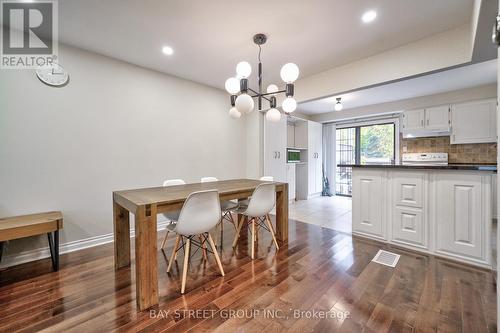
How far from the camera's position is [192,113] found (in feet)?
12.0

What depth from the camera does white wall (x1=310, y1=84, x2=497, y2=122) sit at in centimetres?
384

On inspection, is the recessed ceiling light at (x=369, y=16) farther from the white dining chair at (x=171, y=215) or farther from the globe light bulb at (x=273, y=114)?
the white dining chair at (x=171, y=215)

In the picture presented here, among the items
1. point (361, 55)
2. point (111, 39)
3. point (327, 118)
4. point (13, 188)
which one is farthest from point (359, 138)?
point (13, 188)

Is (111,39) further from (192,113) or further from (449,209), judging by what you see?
(449,209)

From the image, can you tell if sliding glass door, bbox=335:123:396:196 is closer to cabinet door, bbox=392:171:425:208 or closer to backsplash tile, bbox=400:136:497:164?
backsplash tile, bbox=400:136:497:164

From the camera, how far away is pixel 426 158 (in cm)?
445

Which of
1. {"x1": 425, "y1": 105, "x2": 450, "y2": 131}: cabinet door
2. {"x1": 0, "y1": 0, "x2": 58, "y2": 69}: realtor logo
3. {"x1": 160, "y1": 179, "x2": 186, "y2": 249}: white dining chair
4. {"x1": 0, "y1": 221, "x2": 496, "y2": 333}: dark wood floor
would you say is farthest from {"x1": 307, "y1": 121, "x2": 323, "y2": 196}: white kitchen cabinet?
{"x1": 0, "y1": 0, "x2": 58, "y2": 69}: realtor logo

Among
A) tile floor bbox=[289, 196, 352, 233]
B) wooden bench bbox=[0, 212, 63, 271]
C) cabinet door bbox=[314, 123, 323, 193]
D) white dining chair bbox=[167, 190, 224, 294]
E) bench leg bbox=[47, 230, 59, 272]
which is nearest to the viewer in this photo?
white dining chair bbox=[167, 190, 224, 294]

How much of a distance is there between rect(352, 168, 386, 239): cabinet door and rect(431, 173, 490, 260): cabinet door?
1.82 ft

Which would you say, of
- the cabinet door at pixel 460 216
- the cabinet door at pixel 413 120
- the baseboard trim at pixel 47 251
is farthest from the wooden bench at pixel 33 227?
the cabinet door at pixel 413 120

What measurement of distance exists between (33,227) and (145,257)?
51.4 inches

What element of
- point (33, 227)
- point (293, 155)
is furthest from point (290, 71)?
point (293, 155)

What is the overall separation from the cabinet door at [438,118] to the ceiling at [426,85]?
35 centimetres

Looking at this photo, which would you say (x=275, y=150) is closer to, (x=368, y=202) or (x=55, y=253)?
(x=368, y=202)
